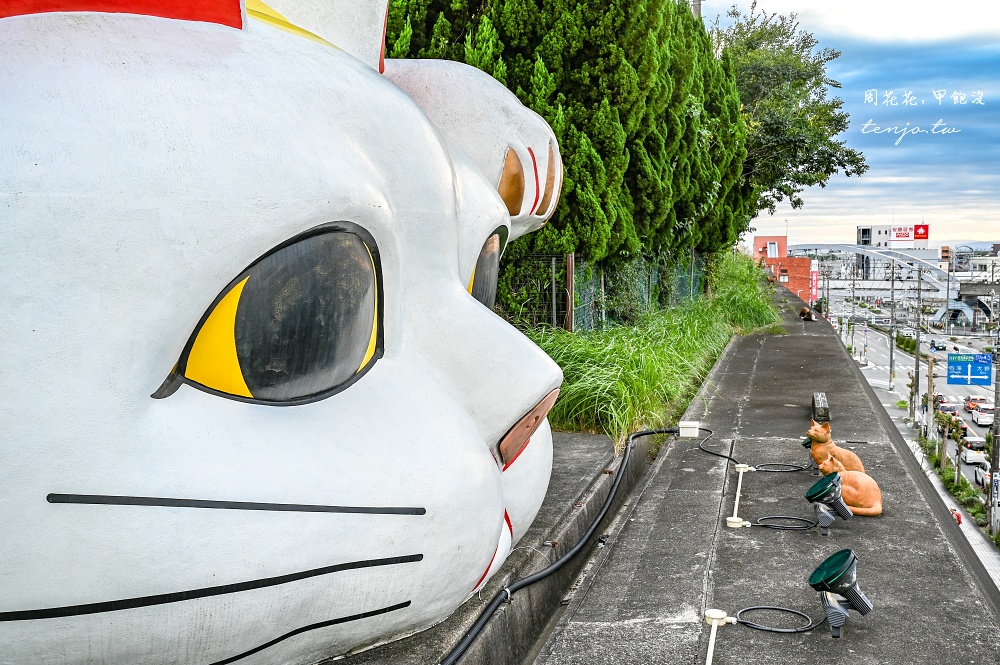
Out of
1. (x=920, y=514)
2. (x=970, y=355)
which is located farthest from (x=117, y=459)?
(x=970, y=355)

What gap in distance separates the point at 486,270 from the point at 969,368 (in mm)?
23364

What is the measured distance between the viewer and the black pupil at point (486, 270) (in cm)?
420

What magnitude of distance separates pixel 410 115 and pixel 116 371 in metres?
1.40

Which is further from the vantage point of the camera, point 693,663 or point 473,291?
point 473,291

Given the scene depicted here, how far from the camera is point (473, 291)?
13.7 feet

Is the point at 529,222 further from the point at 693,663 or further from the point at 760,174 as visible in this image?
the point at 760,174


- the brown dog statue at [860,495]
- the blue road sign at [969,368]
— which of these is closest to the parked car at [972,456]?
the blue road sign at [969,368]

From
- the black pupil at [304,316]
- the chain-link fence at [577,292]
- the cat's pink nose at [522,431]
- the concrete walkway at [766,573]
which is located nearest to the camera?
the black pupil at [304,316]

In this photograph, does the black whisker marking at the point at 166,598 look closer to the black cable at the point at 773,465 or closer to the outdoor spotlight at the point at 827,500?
the outdoor spotlight at the point at 827,500

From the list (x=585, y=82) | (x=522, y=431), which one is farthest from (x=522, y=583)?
(x=585, y=82)

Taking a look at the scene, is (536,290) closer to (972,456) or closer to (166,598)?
(166,598)

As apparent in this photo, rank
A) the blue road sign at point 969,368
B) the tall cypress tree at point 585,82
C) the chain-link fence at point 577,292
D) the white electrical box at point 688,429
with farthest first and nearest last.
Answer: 1. the blue road sign at point 969,368
2. the chain-link fence at point 577,292
3. the tall cypress tree at point 585,82
4. the white electrical box at point 688,429

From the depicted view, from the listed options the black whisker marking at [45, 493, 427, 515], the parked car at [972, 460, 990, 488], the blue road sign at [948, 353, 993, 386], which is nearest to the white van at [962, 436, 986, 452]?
the parked car at [972, 460, 990, 488]

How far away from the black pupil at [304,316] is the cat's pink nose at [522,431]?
794mm
